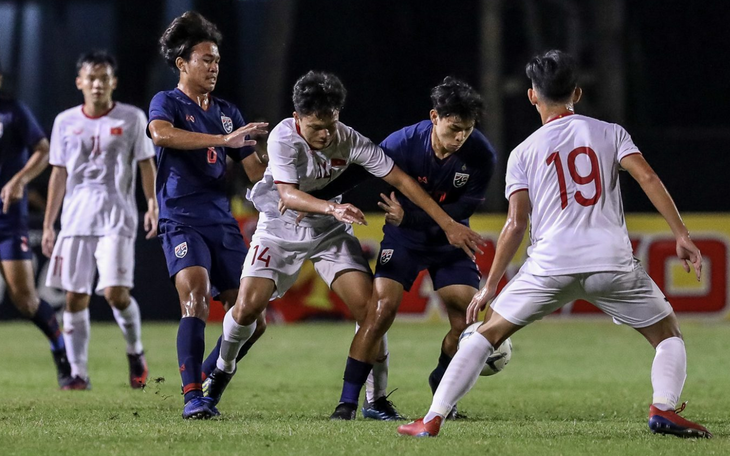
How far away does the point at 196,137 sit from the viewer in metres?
6.69

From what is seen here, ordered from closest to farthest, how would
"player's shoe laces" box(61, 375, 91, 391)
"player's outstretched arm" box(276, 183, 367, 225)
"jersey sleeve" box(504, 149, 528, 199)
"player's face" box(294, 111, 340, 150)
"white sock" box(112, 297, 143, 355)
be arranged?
1. "jersey sleeve" box(504, 149, 528, 199)
2. "player's outstretched arm" box(276, 183, 367, 225)
3. "player's face" box(294, 111, 340, 150)
4. "player's shoe laces" box(61, 375, 91, 391)
5. "white sock" box(112, 297, 143, 355)

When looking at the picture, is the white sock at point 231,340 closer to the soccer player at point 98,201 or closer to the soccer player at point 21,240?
the soccer player at point 98,201

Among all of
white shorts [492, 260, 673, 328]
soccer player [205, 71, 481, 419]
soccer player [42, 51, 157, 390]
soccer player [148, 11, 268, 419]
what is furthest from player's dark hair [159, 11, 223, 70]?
white shorts [492, 260, 673, 328]

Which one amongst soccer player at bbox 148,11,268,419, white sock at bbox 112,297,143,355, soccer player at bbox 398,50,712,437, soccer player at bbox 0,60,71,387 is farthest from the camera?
soccer player at bbox 0,60,71,387

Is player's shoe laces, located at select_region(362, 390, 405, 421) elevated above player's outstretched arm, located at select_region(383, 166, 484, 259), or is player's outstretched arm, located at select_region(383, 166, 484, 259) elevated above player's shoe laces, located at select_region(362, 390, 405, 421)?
player's outstretched arm, located at select_region(383, 166, 484, 259)

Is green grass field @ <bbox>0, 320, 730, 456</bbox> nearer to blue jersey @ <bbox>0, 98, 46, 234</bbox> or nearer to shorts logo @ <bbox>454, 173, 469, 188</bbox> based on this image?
shorts logo @ <bbox>454, 173, 469, 188</bbox>

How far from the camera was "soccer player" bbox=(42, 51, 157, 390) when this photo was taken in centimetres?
886

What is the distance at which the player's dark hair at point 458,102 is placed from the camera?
6676 mm

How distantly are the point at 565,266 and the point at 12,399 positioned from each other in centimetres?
406

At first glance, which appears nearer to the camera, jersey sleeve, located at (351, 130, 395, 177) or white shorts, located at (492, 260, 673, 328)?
white shorts, located at (492, 260, 673, 328)

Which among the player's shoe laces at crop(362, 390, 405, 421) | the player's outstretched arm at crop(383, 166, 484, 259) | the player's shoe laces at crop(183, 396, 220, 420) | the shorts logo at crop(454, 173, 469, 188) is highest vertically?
the shorts logo at crop(454, 173, 469, 188)

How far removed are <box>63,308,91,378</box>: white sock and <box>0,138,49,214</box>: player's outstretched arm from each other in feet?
3.35

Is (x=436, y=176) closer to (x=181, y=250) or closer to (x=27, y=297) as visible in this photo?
(x=181, y=250)

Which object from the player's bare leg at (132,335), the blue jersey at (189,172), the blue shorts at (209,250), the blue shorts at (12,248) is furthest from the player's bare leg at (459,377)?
the blue shorts at (12,248)
